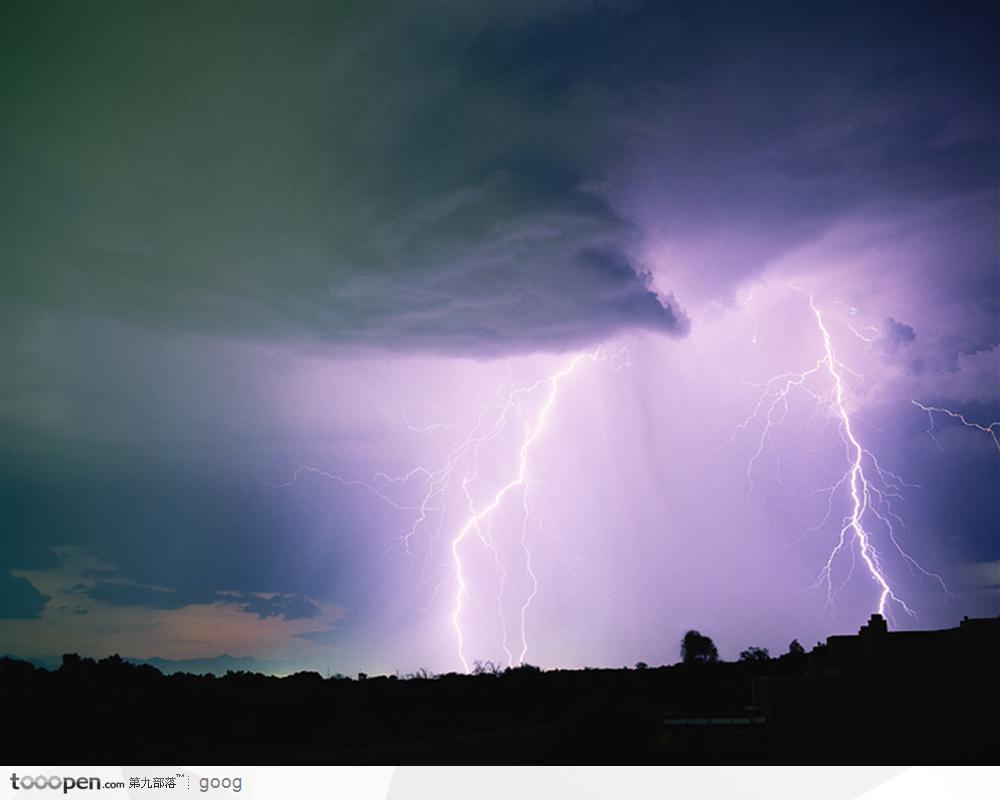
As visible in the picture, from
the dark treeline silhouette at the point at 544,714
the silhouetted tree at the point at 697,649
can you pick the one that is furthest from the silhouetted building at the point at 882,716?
the silhouetted tree at the point at 697,649

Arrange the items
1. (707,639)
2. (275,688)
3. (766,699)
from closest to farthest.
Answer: (766,699), (275,688), (707,639)

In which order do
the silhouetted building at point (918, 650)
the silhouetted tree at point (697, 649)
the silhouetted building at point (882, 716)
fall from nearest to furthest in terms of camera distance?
the silhouetted building at point (882, 716)
the silhouetted building at point (918, 650)
the silhouetted tree at point (697, 649)

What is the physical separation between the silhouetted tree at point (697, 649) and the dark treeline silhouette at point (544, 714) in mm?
1637

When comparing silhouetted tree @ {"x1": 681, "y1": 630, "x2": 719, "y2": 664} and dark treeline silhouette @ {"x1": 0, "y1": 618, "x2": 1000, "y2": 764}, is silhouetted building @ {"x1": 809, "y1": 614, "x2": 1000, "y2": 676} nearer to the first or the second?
dark treeline silhouette @ {"x1": 0, "y1": 618, "x2": 1000, "y2": 764}

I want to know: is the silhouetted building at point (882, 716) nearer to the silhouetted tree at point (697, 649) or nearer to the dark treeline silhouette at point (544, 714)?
the dark treeline silhouette at point (544, 714)

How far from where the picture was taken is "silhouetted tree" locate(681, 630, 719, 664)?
4394cm

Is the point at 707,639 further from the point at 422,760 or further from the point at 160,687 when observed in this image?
the point at 422,760

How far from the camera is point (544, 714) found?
85.8 ft

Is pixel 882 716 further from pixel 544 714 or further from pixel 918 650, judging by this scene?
pixel 544 714

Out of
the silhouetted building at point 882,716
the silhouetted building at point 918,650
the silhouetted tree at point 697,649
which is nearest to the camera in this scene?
the silhouetted building at point 882,716

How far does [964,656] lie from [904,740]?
10.7 ft

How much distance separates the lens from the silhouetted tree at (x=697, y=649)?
1730 inches
